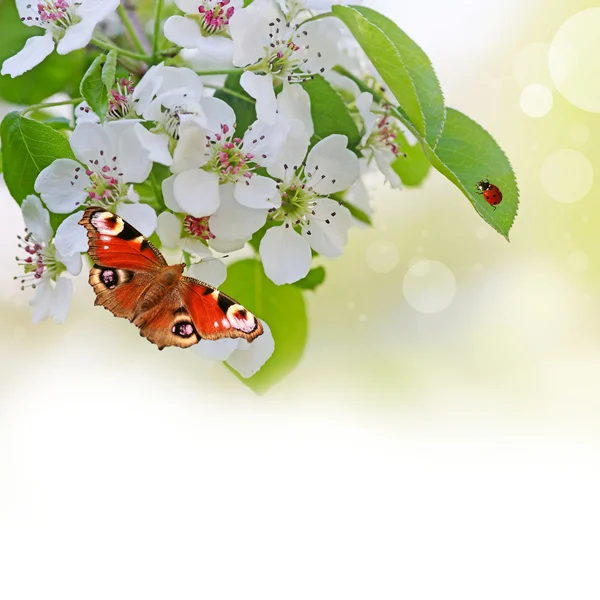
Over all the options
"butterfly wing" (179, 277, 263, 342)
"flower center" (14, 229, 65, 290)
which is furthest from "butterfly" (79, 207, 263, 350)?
"flower center" (14, 229, 65, 290)

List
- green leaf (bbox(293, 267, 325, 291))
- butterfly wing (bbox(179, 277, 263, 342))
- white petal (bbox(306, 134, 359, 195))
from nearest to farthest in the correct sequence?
butterfly wing (bbox(179, 277, 263, 342)) < white petal (bbox(306, 134, 359, 195)) < green leaf (bbox(293, 267, 325, 291))

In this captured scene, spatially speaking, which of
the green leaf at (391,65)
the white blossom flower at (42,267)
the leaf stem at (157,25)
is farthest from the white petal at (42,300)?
the green leaf at (391,65)

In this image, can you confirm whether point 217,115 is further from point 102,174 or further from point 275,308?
point 275,308

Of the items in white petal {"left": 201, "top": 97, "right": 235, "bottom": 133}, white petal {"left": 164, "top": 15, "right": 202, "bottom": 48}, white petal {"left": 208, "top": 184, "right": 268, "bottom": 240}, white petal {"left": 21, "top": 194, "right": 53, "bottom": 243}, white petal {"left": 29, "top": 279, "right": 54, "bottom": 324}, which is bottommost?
white petal {"left": 29, "top": 279, "right": 54, "bottom": 324}

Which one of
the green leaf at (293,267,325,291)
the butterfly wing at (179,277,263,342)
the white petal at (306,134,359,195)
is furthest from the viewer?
the green leaf at (293,267,325,291)

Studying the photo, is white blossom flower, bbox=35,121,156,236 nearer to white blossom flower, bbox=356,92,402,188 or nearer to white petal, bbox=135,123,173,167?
white petal, bbox=135,123,173,167

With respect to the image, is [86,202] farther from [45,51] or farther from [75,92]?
[75,92]

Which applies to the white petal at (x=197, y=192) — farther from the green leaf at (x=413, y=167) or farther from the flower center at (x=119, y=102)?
the green leaf at (x=413, y=167)
